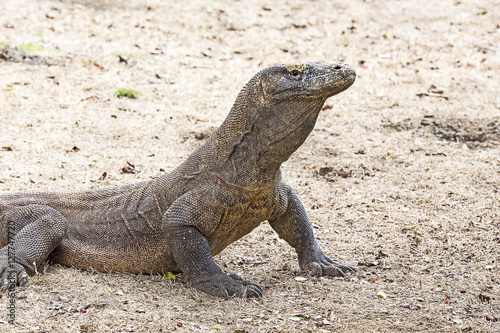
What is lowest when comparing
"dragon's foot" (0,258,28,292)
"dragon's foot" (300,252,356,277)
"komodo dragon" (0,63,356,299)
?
"dragon's foot" (0,258,28,292)

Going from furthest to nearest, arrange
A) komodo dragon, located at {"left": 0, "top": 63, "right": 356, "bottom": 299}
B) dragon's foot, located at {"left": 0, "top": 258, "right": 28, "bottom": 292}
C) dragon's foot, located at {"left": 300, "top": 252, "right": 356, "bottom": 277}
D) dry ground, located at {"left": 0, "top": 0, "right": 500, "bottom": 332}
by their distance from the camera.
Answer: dragon's foot, located at {"left": 300, "top": 252, "right": 356, "bottom": 277} < dragon's foot, located at {"left": 0, "top": 258, "right": 28, "bottom": 292} < dry ground, located at {"left": 0, "top": 0, "right": 500, "bottom": 332} < komodo dragon, located at {"left": 0, "top": 63, "right": 356, "bottom": 299}

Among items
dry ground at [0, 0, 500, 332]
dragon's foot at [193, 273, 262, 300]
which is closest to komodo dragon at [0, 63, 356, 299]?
dragon's foot at [193, 273, 262, 300]

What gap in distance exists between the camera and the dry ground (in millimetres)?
A: 4168

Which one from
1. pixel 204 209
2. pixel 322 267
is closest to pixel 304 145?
pixel 322 267

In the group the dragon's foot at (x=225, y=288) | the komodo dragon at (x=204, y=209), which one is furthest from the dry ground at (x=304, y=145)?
the komodo dragon at (x=204, y=209)

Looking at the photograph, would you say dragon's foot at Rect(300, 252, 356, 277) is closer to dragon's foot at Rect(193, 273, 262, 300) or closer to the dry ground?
the dry ground

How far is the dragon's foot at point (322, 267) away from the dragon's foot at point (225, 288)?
579mm

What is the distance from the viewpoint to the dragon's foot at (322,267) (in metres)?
4.77

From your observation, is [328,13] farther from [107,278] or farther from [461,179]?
[107,278]

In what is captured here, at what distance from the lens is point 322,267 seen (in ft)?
15.8

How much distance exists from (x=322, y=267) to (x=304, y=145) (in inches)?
113

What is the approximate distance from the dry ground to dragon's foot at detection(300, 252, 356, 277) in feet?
0.28

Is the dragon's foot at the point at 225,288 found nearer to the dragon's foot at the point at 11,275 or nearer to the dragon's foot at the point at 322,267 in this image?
the dragon's foot at the point at 322,267

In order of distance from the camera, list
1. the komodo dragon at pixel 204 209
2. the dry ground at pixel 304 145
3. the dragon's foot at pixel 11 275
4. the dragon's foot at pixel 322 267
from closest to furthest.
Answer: the komodo dragon at pixel 204 209
the dry ground at pixel 304 145
the dragon's foot at pixel 11 275
the dragon's foot at pixel 322 267
